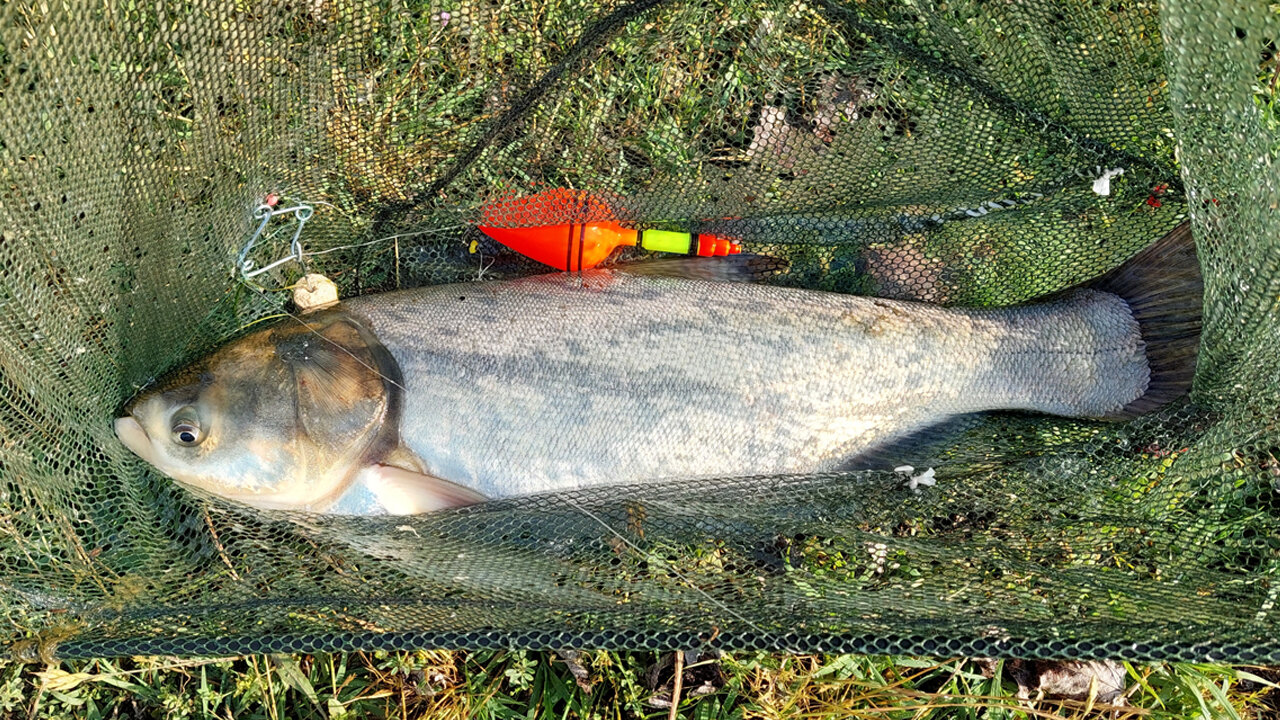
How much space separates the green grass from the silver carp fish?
0.57m

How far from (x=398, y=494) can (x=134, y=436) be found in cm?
75

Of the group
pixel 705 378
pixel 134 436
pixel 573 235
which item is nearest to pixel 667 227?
pixel 573 235

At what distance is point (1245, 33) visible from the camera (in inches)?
72.4

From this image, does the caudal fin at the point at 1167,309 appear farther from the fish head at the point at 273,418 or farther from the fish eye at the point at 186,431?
the fish eye at the point at 186,431

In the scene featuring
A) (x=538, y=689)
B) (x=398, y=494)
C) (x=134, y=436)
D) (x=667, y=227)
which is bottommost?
(x=538, y=689)

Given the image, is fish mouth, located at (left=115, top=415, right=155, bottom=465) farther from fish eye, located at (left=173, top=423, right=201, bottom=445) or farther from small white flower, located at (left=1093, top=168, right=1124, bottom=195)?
small white flower, located at (left=1093, top=168, right=1124, bottom=195)

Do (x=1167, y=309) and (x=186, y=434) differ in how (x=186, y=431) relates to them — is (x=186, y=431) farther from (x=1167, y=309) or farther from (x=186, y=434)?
(x=1167, y=309)

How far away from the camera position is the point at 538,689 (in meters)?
2.75

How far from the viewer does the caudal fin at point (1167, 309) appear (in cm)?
255

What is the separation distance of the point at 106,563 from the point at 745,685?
1.84m

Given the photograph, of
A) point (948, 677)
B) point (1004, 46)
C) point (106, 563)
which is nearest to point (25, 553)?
point (106, 563)

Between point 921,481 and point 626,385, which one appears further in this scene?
point 626,385

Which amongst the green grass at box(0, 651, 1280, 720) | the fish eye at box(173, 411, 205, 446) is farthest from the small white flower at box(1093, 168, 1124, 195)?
the fish eye at box(173, 411, 205, 446)

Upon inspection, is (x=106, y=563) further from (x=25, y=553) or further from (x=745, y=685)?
(x=745, y=685)
